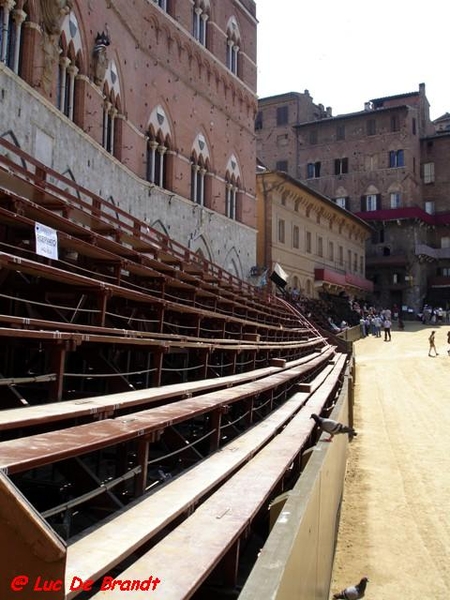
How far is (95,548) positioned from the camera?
295 cm

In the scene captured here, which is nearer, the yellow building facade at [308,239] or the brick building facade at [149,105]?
the brick building facade at [149,105]

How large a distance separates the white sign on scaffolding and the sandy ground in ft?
15.7

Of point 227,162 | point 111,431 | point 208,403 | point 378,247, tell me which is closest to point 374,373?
point 227,162

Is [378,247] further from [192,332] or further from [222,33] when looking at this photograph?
[192,332]

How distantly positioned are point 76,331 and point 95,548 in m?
3.37

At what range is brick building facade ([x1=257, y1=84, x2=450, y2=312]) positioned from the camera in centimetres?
5716

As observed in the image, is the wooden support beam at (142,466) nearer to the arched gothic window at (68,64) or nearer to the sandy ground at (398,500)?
the sandy ground at (398,500)

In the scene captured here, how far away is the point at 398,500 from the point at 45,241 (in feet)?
21.1

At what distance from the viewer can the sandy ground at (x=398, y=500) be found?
6.13 metres

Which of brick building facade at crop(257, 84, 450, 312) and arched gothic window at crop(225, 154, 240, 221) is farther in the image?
brick building facade at crop(257, 84, 450, 312)

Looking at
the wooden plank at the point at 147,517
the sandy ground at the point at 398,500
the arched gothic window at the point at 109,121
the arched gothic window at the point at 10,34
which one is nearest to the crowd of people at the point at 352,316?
the sandy ground at the point at 398,500

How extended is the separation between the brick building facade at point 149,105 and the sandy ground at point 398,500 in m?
9.44

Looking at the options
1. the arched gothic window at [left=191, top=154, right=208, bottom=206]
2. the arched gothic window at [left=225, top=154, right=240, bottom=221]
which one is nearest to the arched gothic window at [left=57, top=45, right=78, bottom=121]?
the arched gothic window at [left=191, top=154, right=208, bottom=206]

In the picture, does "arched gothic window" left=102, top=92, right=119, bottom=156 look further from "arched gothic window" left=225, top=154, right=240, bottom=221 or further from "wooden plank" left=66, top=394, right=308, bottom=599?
"wooden plank" left=66, top=394, right=308, bottom=599
